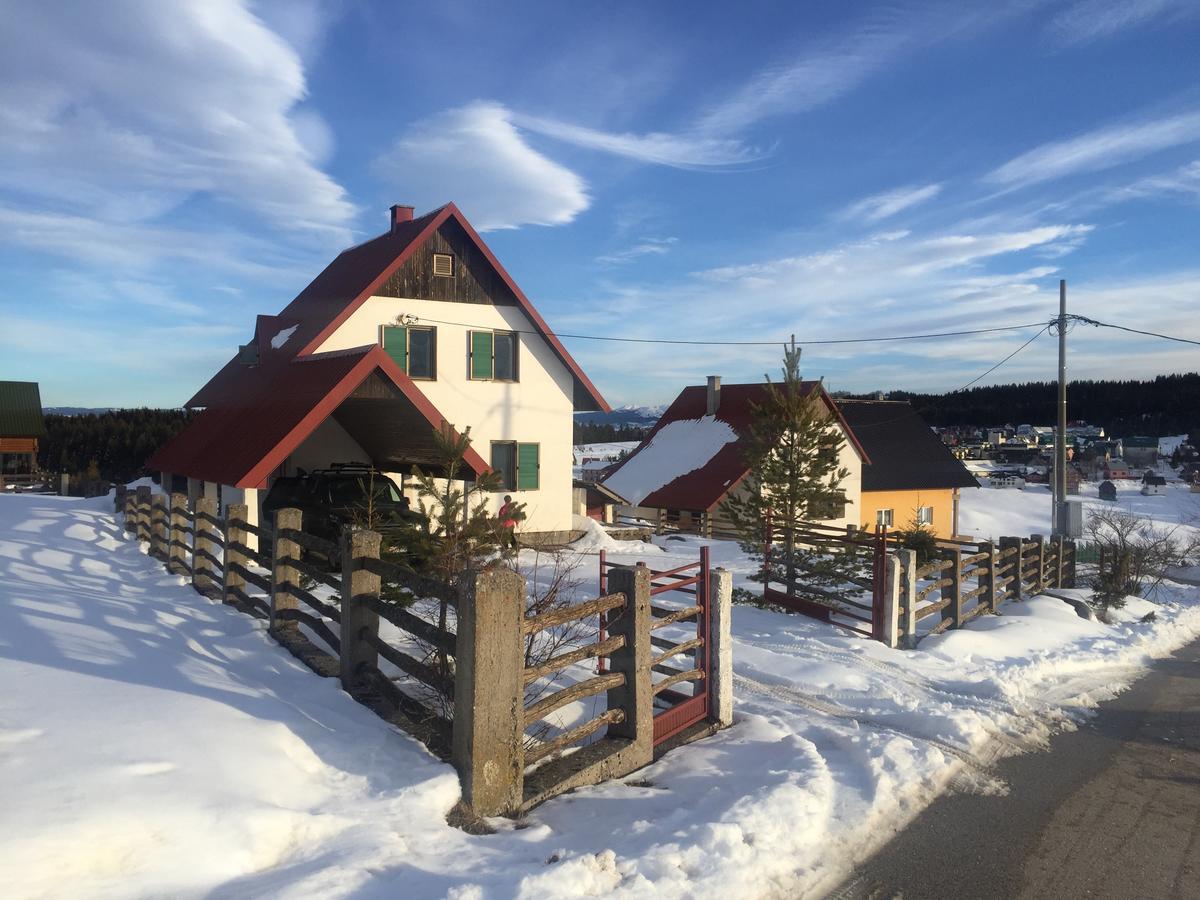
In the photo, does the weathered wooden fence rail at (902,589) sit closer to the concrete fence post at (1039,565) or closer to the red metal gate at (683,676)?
the concrete fence post at (1039,565)

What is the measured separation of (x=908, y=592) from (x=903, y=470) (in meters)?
27.9

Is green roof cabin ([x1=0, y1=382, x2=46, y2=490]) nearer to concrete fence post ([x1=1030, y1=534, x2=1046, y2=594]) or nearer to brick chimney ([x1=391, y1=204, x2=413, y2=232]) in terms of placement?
brick chimney ([x1=391, y1=204, x2=413, y2=232])

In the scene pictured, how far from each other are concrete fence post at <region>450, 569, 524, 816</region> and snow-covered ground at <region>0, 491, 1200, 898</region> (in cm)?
21

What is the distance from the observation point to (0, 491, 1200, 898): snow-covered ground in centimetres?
420

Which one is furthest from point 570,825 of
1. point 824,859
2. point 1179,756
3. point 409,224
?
point 409,224

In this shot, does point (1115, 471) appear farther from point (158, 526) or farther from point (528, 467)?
point (158, 526)

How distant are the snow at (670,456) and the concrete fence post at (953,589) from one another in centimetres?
1812

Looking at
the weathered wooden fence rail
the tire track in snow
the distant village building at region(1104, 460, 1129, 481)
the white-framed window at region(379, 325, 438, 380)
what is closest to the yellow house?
the weathered wooden fence rail

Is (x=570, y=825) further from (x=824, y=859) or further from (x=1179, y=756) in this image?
(x=1179, y=756)

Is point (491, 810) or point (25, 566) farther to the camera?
point (25, 566)

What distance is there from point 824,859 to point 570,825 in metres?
1.54

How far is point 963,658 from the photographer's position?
1095 centimetres

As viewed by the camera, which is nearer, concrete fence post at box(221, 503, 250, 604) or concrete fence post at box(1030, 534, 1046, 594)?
concrete fence post at box(221, 503, 250, 604)

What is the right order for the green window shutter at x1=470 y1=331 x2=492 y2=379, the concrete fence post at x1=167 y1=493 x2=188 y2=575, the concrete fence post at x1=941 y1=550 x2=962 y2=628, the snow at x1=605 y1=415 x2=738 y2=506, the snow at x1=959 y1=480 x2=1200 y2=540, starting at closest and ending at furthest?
the concrete fence post at x1=167 y1=493 x2=188 y2=575 → the concrete fence post at x1=941 y1=550 x2=962 y2=628 → the green window shutter at x1=470 y1=331 x2=492 y2=379 → the snow at x1=605 y1=415 x2=738 y2=506 → the snow at x1=959 y1=480 x2=1200 y2=540
